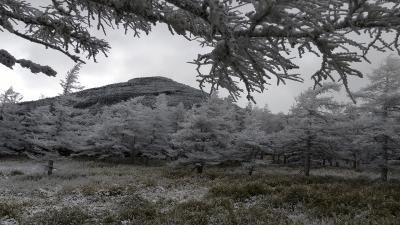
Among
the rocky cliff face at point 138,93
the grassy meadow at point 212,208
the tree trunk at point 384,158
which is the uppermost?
the rocky cliff face at point 138,93

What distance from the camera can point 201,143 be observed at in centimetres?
3053

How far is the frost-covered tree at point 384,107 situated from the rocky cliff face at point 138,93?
5650 centimetres

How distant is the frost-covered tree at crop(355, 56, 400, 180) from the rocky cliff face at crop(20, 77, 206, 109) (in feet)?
185

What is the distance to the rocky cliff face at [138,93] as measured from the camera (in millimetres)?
86769

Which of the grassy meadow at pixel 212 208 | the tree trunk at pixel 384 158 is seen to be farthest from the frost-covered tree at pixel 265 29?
the tree trunk at pixel 384 158

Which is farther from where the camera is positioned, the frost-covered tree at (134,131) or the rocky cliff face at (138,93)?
the rocky cliff face at (138,93)

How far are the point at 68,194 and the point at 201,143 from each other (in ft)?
48.5

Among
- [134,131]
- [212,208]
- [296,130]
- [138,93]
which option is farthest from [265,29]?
[138,93]

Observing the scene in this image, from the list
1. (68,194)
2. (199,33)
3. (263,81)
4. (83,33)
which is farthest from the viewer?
(68,194)

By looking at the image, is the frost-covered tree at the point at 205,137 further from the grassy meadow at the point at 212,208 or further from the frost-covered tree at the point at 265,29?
the frost-covered tree at the point at 265,29

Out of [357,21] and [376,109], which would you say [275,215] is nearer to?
[357,21]

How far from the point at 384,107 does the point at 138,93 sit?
7848 centimetres

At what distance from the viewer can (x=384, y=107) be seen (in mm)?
26562

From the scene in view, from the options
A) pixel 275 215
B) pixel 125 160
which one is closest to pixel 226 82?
pixel 275 215
